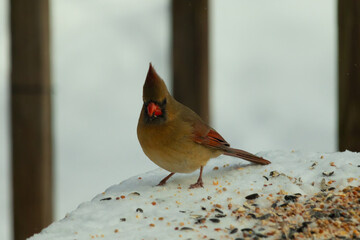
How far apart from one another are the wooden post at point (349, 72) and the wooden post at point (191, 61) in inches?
33.9

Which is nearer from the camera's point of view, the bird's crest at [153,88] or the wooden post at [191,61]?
the bird's crest at [153,88]

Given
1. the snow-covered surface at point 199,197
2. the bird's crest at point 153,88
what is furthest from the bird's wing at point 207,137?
the bird's crest at point 153,88

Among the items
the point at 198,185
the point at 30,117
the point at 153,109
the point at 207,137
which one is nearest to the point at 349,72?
the point at 207,137

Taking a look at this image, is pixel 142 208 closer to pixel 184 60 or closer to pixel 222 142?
pixel 222 142

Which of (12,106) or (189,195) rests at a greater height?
(12,106)

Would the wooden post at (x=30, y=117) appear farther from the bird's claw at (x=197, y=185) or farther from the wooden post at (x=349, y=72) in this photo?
the wooden post at (x=349, y=72)

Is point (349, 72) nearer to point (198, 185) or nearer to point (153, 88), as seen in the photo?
point (198, 185)

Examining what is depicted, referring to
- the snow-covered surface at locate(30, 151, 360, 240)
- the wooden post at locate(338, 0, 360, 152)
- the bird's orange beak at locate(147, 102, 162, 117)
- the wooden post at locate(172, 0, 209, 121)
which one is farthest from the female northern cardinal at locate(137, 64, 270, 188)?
the wooden post at locate(338, 0, 360, 152)

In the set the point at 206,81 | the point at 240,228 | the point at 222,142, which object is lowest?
the point at 240,228

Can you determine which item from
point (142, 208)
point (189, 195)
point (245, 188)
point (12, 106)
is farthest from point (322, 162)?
point (12, 106)

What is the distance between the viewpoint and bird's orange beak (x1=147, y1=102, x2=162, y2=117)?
3405mm

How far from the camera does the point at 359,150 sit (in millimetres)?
4012

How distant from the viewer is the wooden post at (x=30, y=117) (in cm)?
439

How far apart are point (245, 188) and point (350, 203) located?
1.71ft
